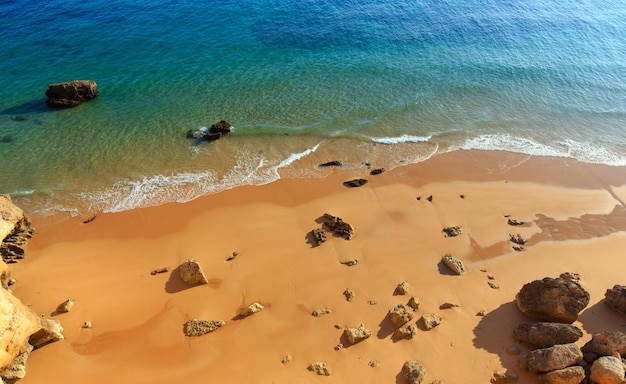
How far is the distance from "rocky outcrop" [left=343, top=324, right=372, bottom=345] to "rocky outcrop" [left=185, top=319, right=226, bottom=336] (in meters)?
3.89

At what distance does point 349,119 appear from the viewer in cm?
2423

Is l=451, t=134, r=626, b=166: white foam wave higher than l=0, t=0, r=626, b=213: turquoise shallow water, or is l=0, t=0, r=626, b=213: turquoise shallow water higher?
l=0, t=0, r=626, b=213: turquoise shallow water

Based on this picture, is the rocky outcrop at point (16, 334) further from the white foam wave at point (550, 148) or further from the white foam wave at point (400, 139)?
the white foam wave at point (550, 148)

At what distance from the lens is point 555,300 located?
12102 millimetres

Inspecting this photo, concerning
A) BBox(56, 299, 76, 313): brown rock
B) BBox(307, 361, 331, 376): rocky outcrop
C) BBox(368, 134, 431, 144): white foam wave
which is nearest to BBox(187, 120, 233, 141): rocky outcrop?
BBox(368, 134, 431, 144): white foam wave

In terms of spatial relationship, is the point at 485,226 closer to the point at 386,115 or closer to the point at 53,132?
the point at 386,115

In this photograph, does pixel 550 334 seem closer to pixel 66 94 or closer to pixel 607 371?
pixel 607 371

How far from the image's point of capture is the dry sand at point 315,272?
1152 cm

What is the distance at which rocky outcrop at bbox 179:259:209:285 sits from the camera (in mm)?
13617

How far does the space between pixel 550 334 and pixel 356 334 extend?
5.54 m

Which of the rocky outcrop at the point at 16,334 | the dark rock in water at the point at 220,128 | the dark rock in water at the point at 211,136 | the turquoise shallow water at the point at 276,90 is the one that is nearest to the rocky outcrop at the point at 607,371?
the turquoise shallow water at the point at 276,90

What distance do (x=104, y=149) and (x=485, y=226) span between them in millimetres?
19064

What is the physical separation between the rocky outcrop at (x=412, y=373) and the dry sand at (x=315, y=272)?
0.24 meters

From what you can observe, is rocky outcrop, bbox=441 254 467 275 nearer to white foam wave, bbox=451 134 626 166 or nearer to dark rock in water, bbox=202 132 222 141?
white foam wave, bbox=451 134 626 166
